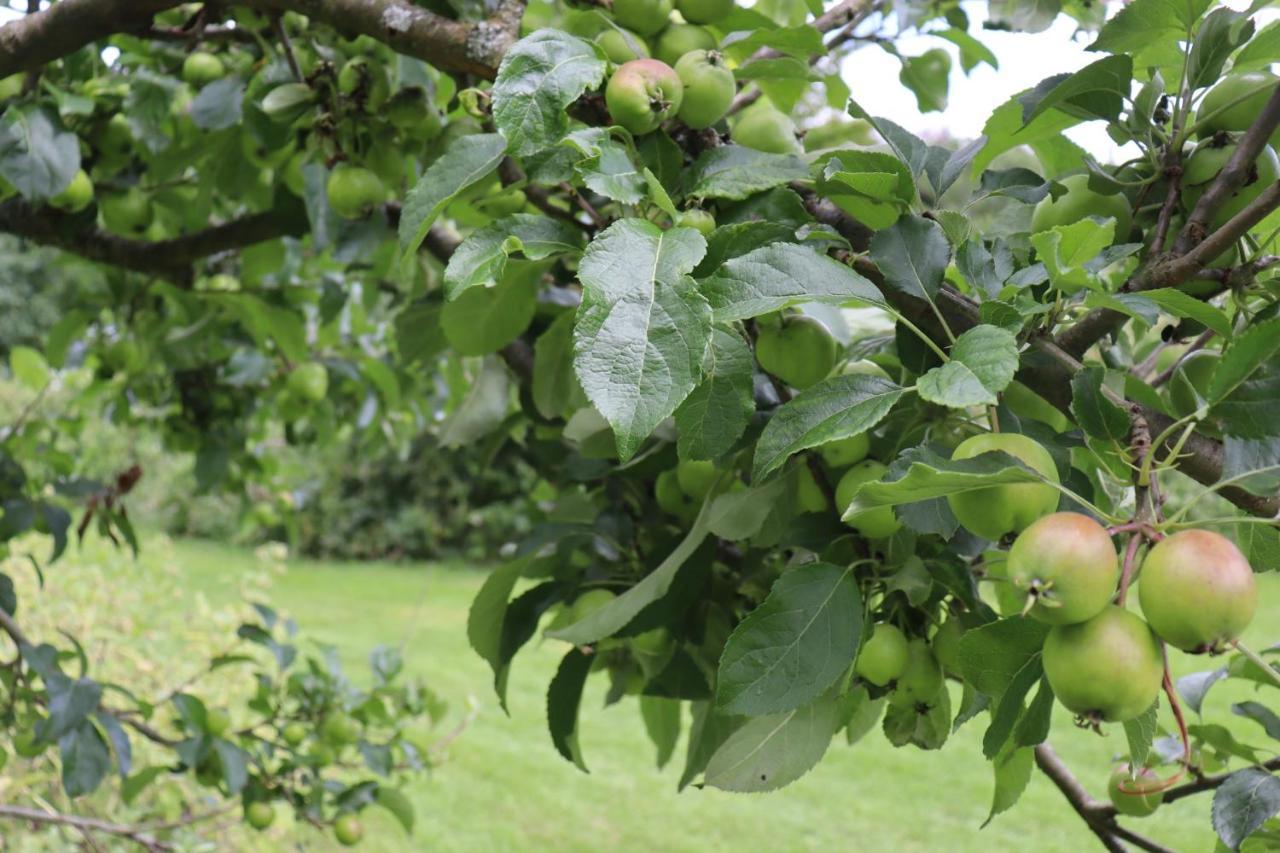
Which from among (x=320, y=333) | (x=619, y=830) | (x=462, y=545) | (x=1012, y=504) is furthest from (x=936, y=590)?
(x=462, y=545)

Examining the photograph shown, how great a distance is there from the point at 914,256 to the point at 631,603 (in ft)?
1.07

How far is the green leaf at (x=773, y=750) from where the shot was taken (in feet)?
2.45

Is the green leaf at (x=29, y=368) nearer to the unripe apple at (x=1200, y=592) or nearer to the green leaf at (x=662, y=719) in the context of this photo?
the green leaf at (x=662, y=719)

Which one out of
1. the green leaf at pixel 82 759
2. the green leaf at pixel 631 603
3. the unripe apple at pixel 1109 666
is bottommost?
the green leaf at pixel 82 759

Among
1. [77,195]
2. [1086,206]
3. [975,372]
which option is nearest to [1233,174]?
[1086,206]

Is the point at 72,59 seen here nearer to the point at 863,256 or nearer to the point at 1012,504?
the point at 863,256

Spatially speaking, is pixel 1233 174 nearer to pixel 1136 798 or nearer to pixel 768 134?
pixel 768 134

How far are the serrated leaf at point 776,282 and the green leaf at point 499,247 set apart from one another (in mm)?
131

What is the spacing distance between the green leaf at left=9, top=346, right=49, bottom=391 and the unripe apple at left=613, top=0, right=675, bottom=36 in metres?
1.84

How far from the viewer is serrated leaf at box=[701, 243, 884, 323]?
0.56m

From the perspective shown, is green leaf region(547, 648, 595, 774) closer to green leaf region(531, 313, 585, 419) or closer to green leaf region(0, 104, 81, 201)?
green leaf region(531, 313, 585, 419)

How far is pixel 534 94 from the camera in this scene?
65 centimetres

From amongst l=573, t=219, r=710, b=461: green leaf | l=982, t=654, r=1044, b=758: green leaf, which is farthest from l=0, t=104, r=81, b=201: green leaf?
l=982, t=654, r=1044, b=758: green leaf

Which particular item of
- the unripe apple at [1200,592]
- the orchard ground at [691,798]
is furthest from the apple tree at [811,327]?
the orchard ground at [691,798]
